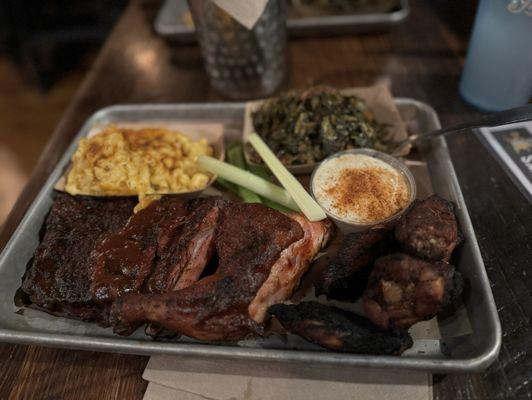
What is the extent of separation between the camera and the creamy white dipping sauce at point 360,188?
2.40 meters

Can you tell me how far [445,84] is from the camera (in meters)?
3.76

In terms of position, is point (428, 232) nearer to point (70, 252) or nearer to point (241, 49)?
point (70, 252)

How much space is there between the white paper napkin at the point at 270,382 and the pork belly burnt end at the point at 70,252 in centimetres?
52

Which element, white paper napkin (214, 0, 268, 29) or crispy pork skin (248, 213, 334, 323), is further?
white paper napkin (214, 0, 268, 29)

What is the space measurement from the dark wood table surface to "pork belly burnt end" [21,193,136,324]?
0.32 metres

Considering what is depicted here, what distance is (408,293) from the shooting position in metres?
1.78

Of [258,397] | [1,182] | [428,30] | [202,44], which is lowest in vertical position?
[1,182]

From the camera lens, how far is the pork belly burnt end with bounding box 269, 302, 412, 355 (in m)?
1.79

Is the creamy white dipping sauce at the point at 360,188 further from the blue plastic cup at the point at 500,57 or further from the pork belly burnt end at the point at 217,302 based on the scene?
the blue plastic cup at the point at 500,57

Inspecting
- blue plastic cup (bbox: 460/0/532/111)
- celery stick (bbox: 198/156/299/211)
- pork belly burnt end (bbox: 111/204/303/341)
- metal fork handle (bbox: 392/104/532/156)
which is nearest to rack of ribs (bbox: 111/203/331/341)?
pork belly burnt end (bbox: 111/204/303/341)

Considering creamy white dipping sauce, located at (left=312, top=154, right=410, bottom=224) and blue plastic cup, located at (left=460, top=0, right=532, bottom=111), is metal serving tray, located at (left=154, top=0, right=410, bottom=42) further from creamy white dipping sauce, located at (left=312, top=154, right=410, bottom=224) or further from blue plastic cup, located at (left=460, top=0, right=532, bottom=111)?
creamy white dipping sauce, located at (left=312, top=154, right=410, bottom=224)

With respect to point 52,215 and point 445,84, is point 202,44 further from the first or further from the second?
point 445,84

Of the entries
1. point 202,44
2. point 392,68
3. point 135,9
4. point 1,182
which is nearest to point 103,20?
point 135,9

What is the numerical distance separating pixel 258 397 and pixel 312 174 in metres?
1.41
